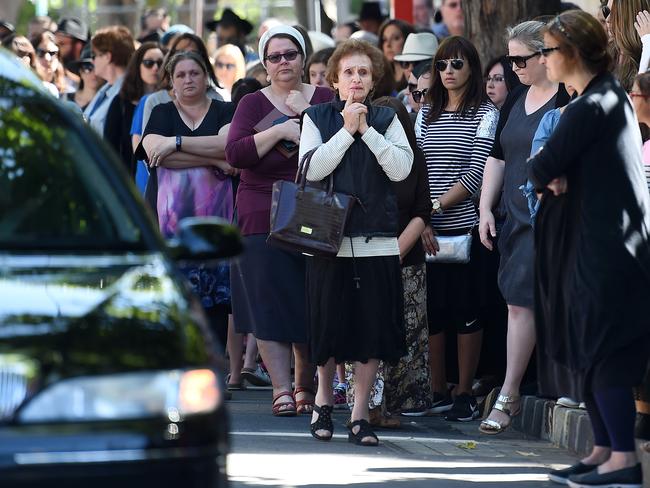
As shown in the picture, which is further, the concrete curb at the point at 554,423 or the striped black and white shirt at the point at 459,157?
the striped black and white shirt at the point at 459,157

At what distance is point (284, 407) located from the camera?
9.83m

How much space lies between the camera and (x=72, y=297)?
498 cm

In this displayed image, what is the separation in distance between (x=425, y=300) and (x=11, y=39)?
6.36m

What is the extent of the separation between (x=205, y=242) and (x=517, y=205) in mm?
3696

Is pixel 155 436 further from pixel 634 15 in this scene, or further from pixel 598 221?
pixel 634 15

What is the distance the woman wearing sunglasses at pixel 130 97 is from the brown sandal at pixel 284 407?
3.60 m

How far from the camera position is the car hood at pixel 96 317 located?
15.1 feet

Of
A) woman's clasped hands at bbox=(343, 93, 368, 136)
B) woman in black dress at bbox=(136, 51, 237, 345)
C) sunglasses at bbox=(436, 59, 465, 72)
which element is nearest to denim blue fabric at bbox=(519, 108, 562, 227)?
woman's clasped hands at bbox=(343, 93, 368, 136)

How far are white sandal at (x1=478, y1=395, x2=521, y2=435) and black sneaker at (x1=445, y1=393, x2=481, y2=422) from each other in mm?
791

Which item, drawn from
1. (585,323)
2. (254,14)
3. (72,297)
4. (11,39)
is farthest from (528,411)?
(254,14)

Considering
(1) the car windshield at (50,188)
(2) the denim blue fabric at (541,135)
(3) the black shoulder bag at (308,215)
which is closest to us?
(1) the car windshield at (50,188)

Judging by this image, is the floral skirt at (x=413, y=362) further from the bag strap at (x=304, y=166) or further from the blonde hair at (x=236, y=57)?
the blonde hair at (x=236, y=57)

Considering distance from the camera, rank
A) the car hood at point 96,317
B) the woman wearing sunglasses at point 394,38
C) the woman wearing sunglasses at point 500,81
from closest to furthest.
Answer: the car hood at point 96,317
the woman wearing sunglasses at point 500,81
the woman wearing sunglasses at point 394,38

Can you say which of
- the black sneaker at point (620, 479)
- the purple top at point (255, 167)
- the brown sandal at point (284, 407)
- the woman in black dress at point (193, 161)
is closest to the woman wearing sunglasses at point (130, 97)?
the woman in black dress at point (193, 161)
